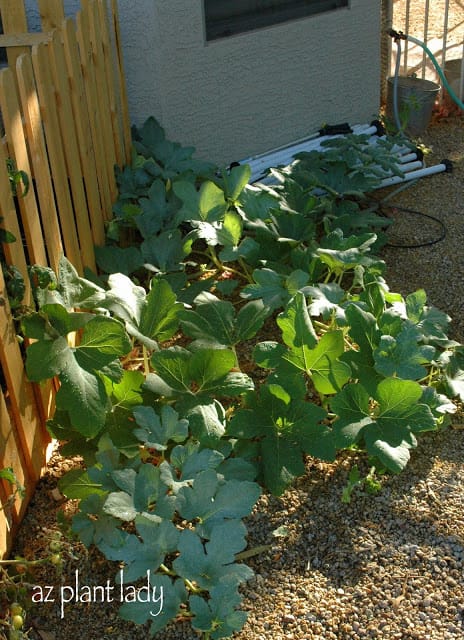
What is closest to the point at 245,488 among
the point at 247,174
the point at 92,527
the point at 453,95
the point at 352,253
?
the point at 92,527

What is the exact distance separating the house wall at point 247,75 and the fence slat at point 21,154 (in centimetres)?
187

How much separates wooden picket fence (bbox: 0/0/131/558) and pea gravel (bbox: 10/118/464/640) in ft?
0.83

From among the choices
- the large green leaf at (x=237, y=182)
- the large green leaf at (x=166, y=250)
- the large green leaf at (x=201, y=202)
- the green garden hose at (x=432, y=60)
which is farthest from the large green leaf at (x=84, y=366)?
the green garden hose at (x=432, y=60)

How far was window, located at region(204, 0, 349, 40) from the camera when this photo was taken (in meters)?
4.65

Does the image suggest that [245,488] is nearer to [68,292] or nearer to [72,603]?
[72,603]

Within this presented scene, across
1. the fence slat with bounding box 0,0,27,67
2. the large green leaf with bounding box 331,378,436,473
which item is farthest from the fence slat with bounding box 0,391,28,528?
the fence slat with bounding box 0,0,27,67

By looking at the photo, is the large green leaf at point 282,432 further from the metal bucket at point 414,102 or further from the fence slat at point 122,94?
the metal bucket at point 414,102

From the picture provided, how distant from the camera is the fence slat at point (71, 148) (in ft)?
10.4

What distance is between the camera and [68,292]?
284cm

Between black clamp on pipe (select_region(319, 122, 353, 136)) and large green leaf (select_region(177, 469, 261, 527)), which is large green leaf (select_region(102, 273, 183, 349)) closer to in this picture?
large green leaf (select_region(177, 469, 261, 527))

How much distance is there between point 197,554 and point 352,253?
5.30ft

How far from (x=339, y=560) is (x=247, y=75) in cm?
329

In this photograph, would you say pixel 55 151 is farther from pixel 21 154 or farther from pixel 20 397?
pixel 20 397

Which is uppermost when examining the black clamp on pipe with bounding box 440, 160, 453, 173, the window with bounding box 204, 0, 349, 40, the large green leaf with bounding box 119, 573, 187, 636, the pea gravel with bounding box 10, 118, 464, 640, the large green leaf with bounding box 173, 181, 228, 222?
the window with bounding box 204, 0, 349, 40
